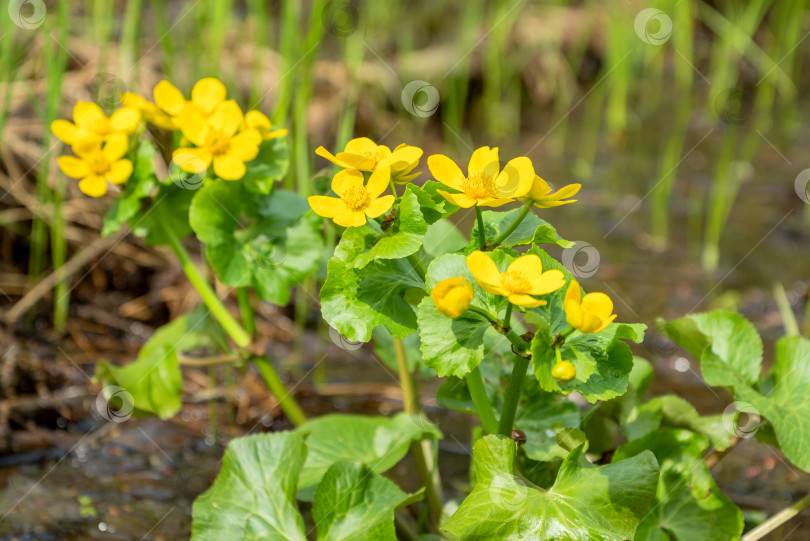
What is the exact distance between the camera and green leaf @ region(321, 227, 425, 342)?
0.78m

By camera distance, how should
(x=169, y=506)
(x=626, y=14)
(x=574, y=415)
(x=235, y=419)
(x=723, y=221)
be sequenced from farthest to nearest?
(x=626, y=14) → (x=723, y=221) → (x=235, y=419) → (x=169, y=506) → (x=574, y=415)

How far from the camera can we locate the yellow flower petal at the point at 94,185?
3.09 ft

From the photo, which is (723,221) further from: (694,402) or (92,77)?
(92,77)

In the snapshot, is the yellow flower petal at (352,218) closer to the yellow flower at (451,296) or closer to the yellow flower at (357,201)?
the yellow flower at (357,201)

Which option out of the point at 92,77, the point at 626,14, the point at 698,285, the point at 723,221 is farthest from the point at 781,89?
the point at 92,77

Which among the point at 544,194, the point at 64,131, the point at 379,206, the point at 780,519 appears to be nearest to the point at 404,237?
the point at 379,206

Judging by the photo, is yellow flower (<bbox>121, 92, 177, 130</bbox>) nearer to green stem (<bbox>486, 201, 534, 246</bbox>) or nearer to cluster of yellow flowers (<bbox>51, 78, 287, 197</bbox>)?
cluster of yellow flowers (<bbox>51, 78, 287, 197</bbox>)

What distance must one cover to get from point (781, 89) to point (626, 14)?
1.16 m

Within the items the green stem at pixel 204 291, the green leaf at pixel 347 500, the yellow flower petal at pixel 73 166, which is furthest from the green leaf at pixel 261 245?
the green leaf at pixel 347 500

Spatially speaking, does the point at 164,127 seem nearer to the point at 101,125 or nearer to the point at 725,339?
the point at 101,125

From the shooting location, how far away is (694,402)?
5.33 feet

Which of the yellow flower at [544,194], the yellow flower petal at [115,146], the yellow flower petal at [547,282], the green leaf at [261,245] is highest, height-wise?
the yellow flower at [544,194]

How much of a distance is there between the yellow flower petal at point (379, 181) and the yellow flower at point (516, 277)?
127mm

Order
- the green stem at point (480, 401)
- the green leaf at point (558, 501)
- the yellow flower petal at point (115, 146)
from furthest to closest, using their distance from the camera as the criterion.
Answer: the yellow flower petal at point (115, 146) < the green stem at point (480, 401) < the green leaf at point (558, 501)
